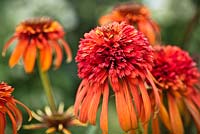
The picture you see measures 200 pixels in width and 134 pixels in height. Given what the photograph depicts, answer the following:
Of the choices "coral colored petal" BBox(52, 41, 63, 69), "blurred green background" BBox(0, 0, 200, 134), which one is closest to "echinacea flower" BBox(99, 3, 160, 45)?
"coral colored petal" BBox(52, 41, 63, 69)

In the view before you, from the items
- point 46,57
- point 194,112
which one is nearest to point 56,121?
point 46,57

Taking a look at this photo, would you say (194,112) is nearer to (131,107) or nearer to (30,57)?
(131,107)

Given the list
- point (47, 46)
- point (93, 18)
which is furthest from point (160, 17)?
point (47, 46)

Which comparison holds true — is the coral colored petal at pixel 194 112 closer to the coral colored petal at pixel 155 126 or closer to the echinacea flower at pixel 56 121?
the coral colored petal at pixel 155 126

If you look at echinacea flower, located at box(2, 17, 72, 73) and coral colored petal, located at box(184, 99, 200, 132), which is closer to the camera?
coral colored petal, located at box(184, 99, 200, 132)

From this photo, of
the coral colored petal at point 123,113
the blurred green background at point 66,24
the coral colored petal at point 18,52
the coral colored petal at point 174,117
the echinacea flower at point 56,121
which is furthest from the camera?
the blurred green background at point 66,24

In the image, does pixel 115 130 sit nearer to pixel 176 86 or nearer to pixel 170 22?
pixel 176 86

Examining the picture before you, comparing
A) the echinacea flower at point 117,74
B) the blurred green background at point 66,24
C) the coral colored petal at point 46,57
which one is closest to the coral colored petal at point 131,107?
the echinacea flower at point 117,74

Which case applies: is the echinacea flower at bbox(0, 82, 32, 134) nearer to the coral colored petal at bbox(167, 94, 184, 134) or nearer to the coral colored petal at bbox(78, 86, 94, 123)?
the coral colored petal at bbox(78, 86, 94, 123)
